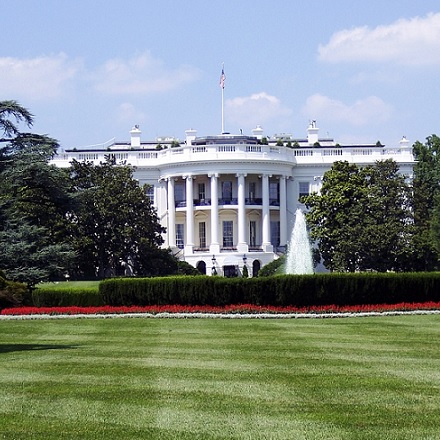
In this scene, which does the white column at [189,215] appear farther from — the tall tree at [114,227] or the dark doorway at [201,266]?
the tall tree at [114,227]

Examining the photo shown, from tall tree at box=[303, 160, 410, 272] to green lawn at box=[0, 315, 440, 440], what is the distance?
47.2 meters

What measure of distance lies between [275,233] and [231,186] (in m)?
5.69

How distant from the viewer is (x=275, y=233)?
90312 millimetres

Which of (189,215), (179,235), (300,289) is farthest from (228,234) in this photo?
(300,289)

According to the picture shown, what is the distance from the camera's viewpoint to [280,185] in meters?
90.3

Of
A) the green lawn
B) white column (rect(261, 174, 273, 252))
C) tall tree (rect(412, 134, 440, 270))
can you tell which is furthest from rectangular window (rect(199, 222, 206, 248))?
the green lawn

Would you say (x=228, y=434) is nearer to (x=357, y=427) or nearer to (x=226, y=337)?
(x=357, y=427)

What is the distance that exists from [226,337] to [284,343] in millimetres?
2396

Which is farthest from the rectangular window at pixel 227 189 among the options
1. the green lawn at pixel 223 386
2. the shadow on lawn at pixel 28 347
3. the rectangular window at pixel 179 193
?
the shadow on lawn at pixel 28 347

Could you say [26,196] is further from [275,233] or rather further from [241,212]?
[275,233]

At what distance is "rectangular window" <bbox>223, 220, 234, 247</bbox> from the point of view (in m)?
88.6

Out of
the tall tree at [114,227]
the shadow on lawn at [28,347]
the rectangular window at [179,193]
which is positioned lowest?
the shadow on lawn at [28,347]

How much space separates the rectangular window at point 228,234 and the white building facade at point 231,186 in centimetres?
9

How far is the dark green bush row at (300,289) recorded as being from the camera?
35.6 m
